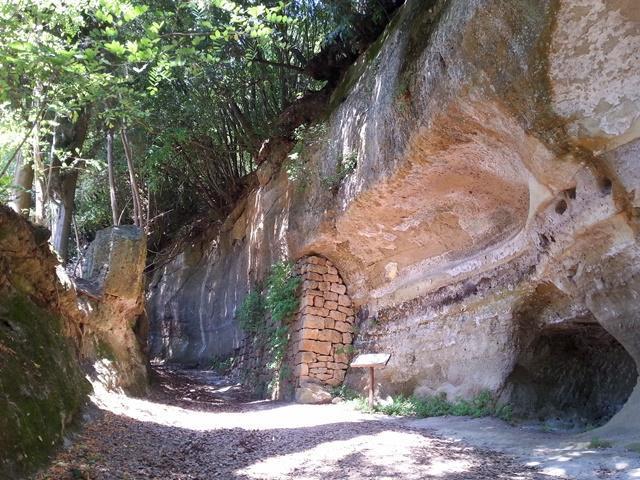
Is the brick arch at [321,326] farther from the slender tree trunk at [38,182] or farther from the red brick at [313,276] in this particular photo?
the slender tree trunk at [38,182]

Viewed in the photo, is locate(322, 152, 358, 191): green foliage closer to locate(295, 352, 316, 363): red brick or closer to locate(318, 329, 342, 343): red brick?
locate(318, 329, 342, 343): red brick

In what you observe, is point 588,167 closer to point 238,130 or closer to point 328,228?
point 328,228

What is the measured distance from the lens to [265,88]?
11.9 meters

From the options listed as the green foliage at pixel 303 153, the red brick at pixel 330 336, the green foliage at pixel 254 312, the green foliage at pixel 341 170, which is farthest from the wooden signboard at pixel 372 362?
the green foliage at pixel 254 312

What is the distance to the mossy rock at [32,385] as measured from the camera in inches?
110

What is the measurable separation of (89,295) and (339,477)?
161 inches

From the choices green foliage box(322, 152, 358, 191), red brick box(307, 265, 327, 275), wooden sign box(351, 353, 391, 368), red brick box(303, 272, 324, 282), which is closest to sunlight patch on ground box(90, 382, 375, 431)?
wooden sign box(351, 353, 391, 368)

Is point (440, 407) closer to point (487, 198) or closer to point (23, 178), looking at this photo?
point (487, 198)

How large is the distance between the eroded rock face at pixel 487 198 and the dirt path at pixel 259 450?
4.42 feet

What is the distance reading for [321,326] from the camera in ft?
29.1

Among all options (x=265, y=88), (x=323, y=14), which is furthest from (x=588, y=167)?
(x=265, y=88)

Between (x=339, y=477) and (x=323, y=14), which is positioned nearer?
(x=339, y=477)

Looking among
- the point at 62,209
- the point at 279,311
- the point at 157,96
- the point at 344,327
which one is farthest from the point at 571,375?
the point at 157,96

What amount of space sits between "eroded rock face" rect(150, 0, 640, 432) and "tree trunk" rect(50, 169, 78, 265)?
3592mm
